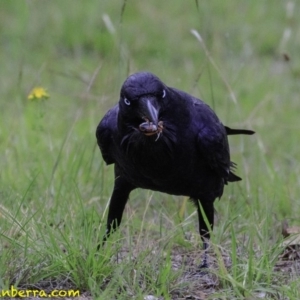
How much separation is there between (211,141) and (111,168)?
4.71 feet

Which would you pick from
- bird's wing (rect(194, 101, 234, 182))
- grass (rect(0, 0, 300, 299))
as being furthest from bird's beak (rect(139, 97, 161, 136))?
grass (rect(0, 0, 300, 299))

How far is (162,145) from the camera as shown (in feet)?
12.0

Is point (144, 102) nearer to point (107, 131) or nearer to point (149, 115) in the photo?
point (149, 115)

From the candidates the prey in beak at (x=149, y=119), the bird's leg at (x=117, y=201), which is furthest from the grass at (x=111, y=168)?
the prey in beak at (x=149, y=119)

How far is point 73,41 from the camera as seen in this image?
27.8 ft

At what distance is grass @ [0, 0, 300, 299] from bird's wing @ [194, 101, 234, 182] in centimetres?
28

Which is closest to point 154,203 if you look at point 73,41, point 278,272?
point 278,272

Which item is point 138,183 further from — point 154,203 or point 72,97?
point 72,97

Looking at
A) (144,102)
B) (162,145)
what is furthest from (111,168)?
(144,102)

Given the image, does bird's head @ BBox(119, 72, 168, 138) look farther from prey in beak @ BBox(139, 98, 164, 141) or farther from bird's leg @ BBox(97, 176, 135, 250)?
bird's leg @ BBox(97, 176, 135, 250)

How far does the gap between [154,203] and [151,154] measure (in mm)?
1142

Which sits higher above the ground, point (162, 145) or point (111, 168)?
point (162, 145)

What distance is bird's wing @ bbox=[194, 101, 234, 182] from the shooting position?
3.87 meters

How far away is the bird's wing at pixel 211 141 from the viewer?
3.87m
